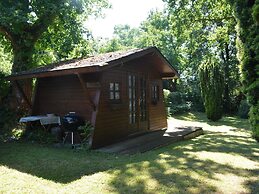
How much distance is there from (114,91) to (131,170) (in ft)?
12.9

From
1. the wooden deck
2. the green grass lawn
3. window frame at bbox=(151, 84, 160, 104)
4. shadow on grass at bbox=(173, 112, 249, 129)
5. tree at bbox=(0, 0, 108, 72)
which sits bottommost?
shadow on grass at bbox=(173, 112, 249, 129)

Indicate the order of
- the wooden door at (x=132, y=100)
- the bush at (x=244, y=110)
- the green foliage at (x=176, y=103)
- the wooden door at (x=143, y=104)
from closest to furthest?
the wooden door at (x=132, y=100), the wooden door at (x=143, y=104), the bush at (x=244, y=110), the green foliage at (x=176, y=103)

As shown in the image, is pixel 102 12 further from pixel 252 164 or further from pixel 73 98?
pixel 252 164

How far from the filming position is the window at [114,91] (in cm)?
898

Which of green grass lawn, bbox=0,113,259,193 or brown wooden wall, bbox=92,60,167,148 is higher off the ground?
brown wooden wall, bbox=92,60,167,148

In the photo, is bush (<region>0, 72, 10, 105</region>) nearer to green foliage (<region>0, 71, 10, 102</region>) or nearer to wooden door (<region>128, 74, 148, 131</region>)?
green foliage (<region>0, 71, 10, 102</region>)

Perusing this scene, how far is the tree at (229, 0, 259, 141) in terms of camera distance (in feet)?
18.0


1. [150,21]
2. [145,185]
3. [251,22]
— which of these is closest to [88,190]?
[145,185]

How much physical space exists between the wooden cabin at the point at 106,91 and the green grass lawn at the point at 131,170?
1.53 m

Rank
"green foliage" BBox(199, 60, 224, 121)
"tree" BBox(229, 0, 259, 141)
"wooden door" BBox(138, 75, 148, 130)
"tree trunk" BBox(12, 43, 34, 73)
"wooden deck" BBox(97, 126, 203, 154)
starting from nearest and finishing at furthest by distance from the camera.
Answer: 1. "tree" BBox(229, 0, 259, 141)
2. "wooden deck" BBox(97, 126, 203, 154)
3. "wooden door" BBox(138, 75, 148, 130)
4. "tree trunk" BBox(12, 43, 34, 73)
5. "green foliage" BBox(199, 60, 224, 121)

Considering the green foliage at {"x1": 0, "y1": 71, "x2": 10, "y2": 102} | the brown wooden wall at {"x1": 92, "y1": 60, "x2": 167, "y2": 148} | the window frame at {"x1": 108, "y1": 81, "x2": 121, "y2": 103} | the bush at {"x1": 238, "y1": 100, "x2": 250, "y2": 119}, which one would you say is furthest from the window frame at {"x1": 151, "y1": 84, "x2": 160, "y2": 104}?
the bush at {"x1": 238, "y1": 100, "x2": 250, "y2": 119}

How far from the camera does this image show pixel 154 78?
12062 millimetres

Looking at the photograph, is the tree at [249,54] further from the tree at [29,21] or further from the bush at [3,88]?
the bush at [3,88]

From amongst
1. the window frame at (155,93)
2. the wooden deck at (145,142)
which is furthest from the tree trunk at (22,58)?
the wooden deck at (145,142)
